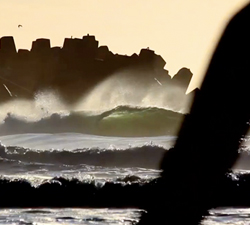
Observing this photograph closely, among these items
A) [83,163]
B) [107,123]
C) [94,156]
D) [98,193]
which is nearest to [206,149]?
[98,193]

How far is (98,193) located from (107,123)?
1466 cm

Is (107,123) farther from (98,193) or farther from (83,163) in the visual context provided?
(98,193)

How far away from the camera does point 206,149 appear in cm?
750

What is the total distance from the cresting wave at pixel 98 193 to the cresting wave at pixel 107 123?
12.3 m

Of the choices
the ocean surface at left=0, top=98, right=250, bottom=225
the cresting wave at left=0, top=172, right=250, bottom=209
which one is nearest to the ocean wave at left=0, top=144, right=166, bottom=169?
the ocean surface at left=0, top=98, right=250, bottom=225

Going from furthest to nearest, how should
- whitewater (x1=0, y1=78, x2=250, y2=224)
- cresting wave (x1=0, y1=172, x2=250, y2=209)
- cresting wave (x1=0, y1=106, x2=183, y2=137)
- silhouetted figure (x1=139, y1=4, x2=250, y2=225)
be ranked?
cresting wave (x1=0, y1=106, x2=183, y2=137), cresting wave (x1=0, y1=172, x2=250, y2=209), whitewater (x1=0, y1=78, x2=250, y2=224), silhouetted figure (x1=139, y1=4, x2=250, y2=225)

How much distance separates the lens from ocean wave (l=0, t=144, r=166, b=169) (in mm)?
12570

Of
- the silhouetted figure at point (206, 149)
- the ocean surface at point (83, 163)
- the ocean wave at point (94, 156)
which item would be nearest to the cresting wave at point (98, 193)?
the ocean surface at point (83, 163)

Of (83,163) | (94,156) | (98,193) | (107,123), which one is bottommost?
(98,193)

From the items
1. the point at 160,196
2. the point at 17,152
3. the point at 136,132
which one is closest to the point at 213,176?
the point at 160,196

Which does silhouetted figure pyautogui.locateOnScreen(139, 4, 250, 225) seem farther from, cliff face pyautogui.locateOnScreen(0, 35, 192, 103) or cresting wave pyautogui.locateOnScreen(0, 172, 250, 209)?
cliff face pyautogui.locateOnScreen(0, 35, 192, 103)

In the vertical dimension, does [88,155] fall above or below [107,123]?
below

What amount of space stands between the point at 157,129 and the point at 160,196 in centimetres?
1555

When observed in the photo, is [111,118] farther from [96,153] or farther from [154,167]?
[154,167]
